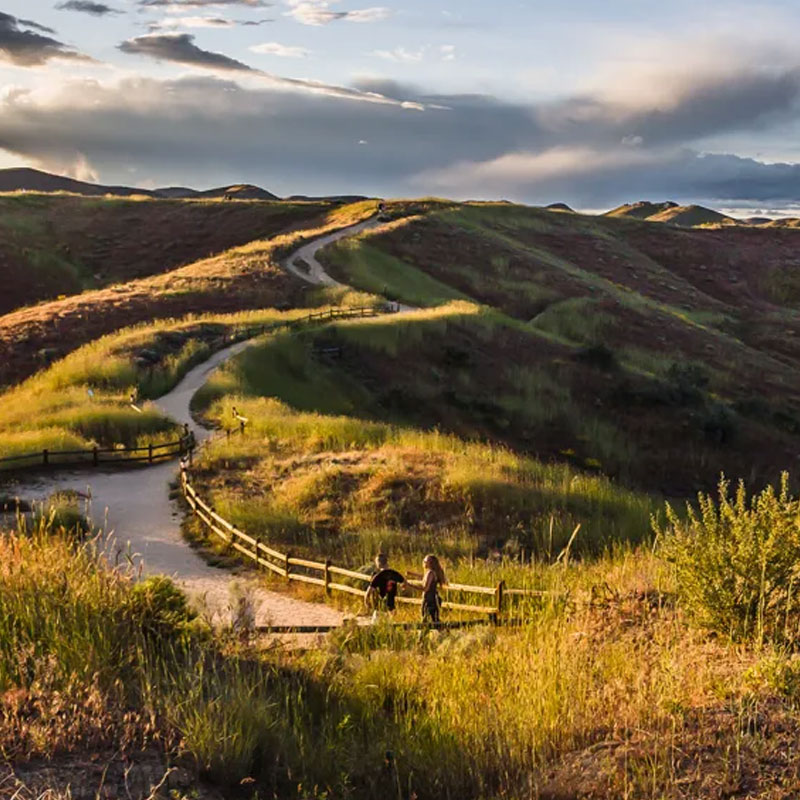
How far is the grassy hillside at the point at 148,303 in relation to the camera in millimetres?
40438

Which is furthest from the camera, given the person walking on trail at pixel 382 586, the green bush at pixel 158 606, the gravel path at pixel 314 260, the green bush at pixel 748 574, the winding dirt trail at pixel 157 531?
the gravel path at pixel 314 260

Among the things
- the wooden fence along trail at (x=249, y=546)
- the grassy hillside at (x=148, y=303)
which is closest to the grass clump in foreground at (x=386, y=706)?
the wooden fence along trail at (x=249, y=546)

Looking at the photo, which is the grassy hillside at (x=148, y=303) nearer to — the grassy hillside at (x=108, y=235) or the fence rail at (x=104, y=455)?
the grassy hillside at (x=108, y=235)

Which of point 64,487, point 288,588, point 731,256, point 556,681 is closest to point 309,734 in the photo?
point 556,681

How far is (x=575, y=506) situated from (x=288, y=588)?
7.84 m

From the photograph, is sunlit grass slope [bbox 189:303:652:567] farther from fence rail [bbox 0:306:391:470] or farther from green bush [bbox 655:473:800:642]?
green bush [bbox 655:473:800:642]

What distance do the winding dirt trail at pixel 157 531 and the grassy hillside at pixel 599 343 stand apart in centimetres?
1422

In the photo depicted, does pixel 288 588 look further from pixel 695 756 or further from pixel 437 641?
pixel 695 756

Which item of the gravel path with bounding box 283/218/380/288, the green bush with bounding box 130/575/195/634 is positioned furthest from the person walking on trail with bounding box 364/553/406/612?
the gravel path with bounding box 283/218/380/288

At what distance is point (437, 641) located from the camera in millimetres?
8359

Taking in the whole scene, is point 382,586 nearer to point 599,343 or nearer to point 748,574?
point 748,574

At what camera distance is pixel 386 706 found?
645 cm

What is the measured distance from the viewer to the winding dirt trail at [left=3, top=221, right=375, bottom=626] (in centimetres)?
1227

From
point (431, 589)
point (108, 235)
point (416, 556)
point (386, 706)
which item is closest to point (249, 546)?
point (416, 556)
